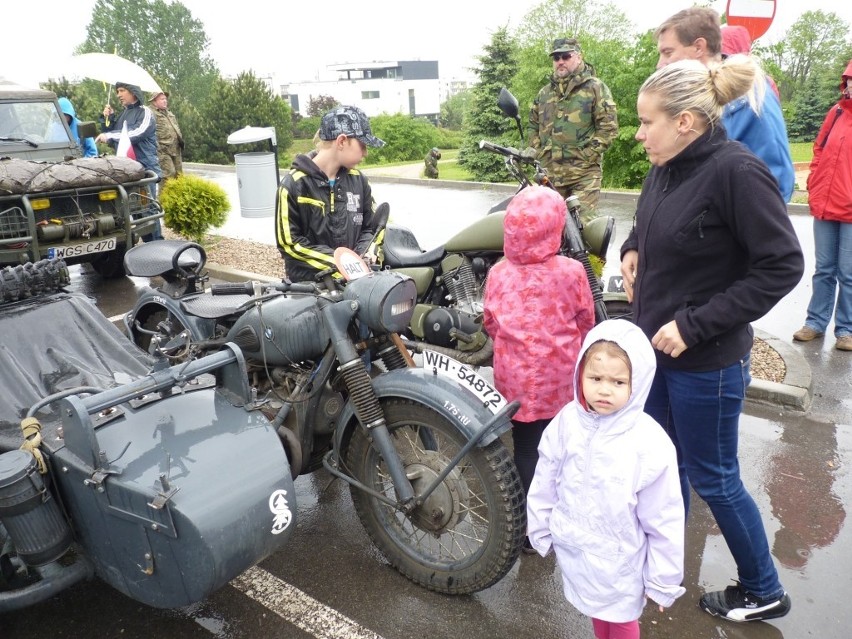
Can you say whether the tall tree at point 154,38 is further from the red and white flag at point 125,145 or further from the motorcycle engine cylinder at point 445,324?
the motorcycle engine cylinder at point 445,324

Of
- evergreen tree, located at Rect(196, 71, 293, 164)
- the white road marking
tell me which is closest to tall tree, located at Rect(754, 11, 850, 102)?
evergreen tree, located at Rect(196, 71, 293, 164)

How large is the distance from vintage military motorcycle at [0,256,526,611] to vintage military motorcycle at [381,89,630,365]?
4.20 ft

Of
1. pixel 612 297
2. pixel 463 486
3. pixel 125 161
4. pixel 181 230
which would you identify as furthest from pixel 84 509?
pixel 181 230

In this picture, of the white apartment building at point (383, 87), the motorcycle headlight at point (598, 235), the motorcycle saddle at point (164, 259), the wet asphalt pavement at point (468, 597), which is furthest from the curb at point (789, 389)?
the white apartment building at point (383, 87)

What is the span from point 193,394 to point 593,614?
5.14ft

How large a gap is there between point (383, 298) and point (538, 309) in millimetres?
631

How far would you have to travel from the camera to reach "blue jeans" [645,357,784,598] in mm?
2262

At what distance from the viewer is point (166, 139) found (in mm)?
11117

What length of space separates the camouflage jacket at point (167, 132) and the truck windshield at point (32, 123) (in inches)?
102

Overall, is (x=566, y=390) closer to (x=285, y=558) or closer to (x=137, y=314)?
(x=285, y=558)

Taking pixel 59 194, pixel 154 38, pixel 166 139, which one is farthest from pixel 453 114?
pixel 59 194

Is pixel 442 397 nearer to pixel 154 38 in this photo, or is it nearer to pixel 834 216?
pixel 834 216

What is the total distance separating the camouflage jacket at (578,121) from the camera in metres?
6.62

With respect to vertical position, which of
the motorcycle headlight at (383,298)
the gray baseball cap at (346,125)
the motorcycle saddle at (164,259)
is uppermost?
the gray baseball cap at (346,125)
